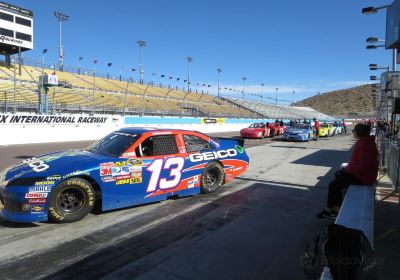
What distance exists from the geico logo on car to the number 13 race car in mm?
21

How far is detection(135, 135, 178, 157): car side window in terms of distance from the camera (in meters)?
6.52

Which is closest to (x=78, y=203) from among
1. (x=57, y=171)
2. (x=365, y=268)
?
(x=57, y=171)

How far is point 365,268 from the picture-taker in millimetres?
2854

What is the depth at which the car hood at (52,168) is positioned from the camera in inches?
206

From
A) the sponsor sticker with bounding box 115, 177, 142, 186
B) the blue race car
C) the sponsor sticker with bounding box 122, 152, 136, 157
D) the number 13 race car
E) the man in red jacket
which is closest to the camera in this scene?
the number 13 race car

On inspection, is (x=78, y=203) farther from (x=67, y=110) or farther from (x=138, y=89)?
(x=138, y=89)

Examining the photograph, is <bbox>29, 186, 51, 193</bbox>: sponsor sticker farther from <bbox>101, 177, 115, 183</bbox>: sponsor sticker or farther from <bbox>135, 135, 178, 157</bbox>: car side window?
<bbox>135, 135, 178, 157</bbox>: car side window

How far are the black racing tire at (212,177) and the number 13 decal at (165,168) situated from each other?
0.74 metres

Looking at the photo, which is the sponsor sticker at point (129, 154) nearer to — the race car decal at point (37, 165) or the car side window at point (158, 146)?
the car side window at point (158, 146)

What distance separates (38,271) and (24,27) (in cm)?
4750

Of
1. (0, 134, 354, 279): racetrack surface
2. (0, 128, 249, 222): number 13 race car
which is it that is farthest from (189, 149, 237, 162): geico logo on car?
(0, 134, 354, 279): racetrack surface

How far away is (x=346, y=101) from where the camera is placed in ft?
513

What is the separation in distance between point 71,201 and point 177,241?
1886mm

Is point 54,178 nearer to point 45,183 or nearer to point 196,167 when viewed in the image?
point 45,183
